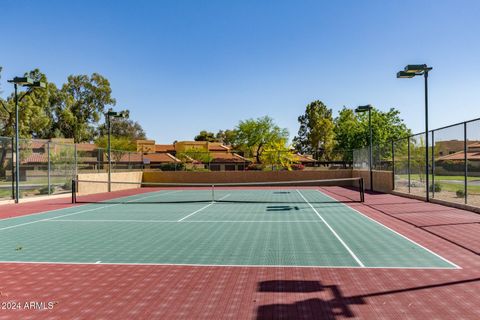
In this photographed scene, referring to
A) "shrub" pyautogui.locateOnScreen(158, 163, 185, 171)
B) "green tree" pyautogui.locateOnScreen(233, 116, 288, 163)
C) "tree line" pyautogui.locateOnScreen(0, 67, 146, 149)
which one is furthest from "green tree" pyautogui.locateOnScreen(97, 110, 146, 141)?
"shrub" pyautogui.locateOnScreen(158, 163, 185, 171)

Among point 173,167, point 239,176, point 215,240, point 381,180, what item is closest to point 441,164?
point 381,180

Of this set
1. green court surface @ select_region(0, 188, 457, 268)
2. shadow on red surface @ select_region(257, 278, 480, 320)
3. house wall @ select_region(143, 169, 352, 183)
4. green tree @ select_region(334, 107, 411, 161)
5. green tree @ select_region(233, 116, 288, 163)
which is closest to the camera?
shadow on red surface @ select_region(257, 278, 480, 320)

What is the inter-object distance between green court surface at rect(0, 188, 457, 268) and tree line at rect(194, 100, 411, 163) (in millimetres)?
22911

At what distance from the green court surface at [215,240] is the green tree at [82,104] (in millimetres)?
58282

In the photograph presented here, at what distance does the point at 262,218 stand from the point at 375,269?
6.88 metres

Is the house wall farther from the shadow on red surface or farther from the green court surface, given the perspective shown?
the shadow on red surface

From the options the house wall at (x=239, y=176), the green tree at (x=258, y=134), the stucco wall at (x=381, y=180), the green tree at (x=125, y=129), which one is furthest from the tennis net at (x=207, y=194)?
the green tree at (x=125, y=129)

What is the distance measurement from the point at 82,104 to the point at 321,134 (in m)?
43.3

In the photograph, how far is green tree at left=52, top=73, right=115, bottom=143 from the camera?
67562 millimetres

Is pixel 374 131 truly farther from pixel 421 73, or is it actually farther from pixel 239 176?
pixel 421 73

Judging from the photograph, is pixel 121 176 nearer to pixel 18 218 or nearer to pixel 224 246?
pixel 18 218

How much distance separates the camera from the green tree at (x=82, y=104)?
2660 inches

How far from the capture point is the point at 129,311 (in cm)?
493

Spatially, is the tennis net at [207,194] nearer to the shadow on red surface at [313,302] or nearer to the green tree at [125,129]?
the shadow on red surface at [313,302]
